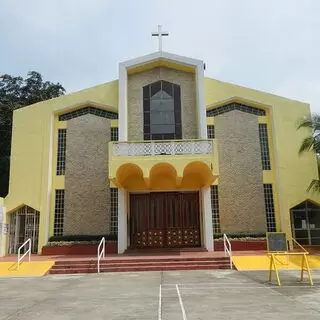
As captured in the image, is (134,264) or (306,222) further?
(306,222)

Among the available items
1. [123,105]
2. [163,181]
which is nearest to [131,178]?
[163,181]

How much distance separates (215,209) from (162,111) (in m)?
5.71

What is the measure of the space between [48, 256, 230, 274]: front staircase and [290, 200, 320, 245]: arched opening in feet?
20.8

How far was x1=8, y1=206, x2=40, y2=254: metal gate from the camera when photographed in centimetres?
1841

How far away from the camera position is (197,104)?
60.3 feet

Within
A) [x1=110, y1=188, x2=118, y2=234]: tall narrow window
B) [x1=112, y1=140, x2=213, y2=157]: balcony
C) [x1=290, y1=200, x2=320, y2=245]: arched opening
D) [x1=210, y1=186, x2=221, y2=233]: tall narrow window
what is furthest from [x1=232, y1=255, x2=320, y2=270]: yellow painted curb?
[x1=110, y1=188, x2=118, y2=234]: tall narrow window

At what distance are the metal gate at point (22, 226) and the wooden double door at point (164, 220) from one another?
16.5ft

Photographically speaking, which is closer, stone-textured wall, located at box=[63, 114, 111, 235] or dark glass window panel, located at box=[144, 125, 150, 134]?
stone-textured wall, located at box=[63, 114, 111, 235]

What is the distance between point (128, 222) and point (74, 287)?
25.6ft

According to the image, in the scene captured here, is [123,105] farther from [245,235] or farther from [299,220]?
[299,220]

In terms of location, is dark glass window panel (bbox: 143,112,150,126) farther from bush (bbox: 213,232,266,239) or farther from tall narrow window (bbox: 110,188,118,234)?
bush (bbox: 213,232,266,239)

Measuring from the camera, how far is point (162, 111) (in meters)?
18.9

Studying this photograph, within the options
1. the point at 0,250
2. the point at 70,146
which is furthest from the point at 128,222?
the point at 0,250

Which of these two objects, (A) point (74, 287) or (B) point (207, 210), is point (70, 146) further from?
(A) point (74, 287)
